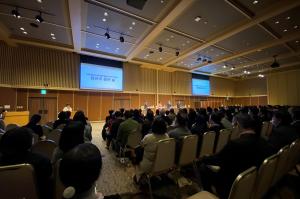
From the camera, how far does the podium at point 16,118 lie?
9.09m

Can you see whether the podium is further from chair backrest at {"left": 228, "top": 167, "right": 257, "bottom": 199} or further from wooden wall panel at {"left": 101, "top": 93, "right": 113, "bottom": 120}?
chair backrest at {"left": 228, "top": 167, "right": 257, "bottom": 199}

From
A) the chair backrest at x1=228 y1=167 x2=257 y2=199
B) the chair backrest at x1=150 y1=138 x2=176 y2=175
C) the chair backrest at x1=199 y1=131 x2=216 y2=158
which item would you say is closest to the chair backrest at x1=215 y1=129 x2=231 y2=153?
the chair backrest at x1=199 y1=131 x2=216 y2=158

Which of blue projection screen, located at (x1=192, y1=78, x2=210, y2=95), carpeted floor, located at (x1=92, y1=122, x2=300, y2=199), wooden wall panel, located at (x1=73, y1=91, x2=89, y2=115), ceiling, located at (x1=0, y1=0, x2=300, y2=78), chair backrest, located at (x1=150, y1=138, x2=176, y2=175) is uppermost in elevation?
ceiling, located at (x1=0, y1=0, x2=300, y2=78)

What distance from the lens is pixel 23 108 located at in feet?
37.5

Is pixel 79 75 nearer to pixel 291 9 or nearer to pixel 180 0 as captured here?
pixel 180 0

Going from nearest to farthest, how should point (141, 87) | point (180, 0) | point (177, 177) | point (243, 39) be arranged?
point (177, 177) → point (180, 0) → point (243, 39) → point (141, 87)

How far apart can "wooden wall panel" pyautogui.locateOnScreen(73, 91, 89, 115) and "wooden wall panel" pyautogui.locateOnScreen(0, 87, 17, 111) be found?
3.67 metres

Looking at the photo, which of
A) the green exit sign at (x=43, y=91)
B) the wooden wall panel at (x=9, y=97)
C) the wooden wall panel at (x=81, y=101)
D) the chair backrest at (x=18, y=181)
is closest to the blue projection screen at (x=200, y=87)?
the wooden wall panel at (x=81, y=101)

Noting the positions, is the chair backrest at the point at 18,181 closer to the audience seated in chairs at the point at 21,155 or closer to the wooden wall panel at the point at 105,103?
the audience seated in chairs at the point at 21,155

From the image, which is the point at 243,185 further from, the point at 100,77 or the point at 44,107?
the point at 44,107

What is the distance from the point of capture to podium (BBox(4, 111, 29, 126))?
29.8 ft

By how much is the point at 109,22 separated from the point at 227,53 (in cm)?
963

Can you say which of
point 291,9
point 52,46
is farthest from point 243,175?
point 52,46

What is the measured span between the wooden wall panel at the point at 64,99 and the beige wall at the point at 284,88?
73.7 feet
